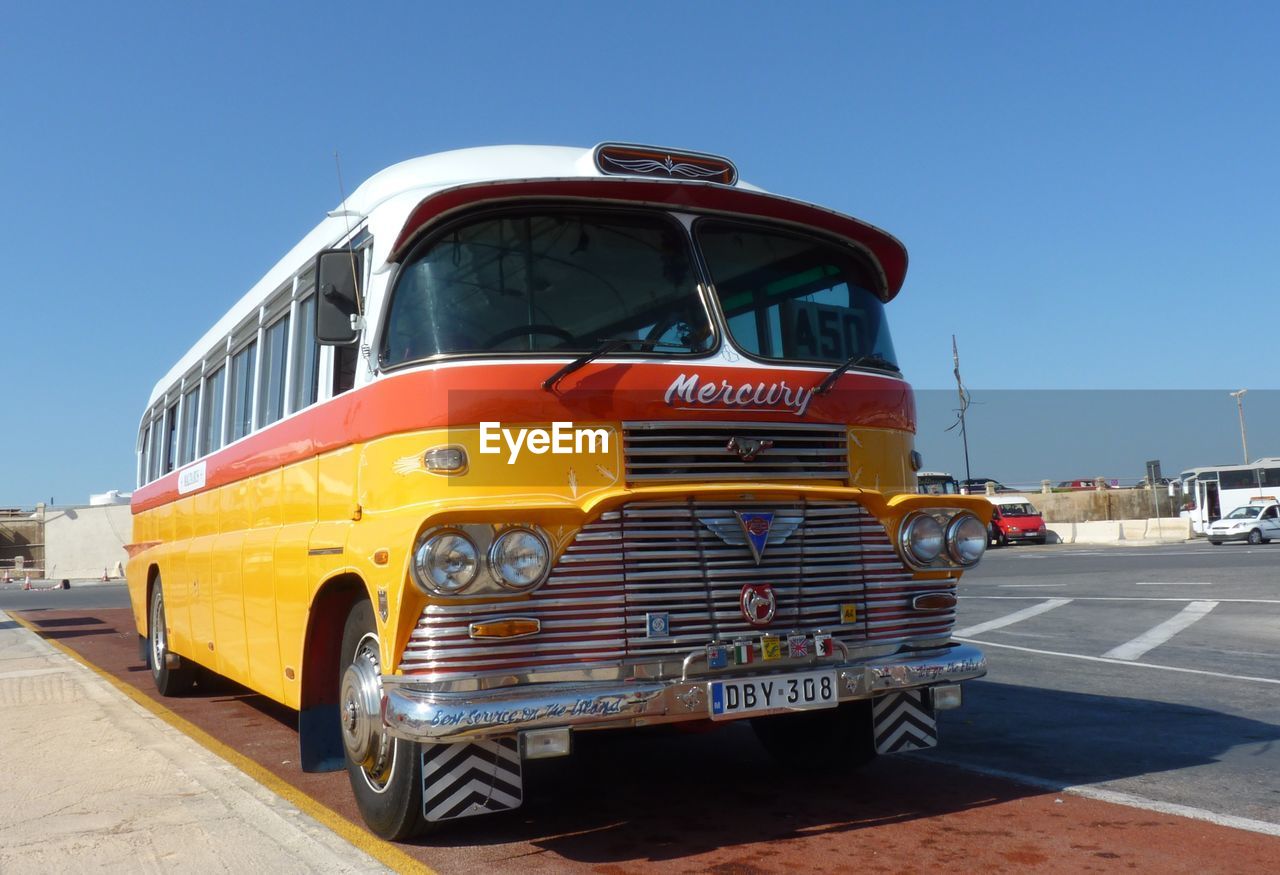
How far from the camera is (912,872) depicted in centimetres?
457

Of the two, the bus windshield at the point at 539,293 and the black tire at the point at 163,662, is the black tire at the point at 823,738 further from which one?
the black tire at the point at 163,662

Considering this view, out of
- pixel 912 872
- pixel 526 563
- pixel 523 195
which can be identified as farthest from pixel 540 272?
pixel 912 872

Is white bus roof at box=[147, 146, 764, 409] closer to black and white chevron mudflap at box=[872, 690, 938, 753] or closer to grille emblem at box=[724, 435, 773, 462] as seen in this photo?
grille emblem at box=[724, 435, 773, 462]

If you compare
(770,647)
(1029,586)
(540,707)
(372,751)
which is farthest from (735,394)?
(1029,586)

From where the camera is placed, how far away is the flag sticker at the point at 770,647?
Answer: 16.4 ft

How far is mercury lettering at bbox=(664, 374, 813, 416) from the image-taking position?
5.17 meters

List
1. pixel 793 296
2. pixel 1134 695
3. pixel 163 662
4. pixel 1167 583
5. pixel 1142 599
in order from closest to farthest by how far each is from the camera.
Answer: pixel 793 296 → pixel 1134 695 → pixel 163 662 → pixel 1142 599 → pixel 1167 583

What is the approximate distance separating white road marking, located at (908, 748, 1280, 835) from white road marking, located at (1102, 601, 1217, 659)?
5870 mm

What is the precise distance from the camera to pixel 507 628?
459 centimetres

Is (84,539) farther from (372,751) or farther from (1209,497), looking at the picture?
(372,751)

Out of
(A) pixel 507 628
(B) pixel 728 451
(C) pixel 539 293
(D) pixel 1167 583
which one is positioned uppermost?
(C) pixel 539 293

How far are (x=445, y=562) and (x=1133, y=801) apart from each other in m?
3.42

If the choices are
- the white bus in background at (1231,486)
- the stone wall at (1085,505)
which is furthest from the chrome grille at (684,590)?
the stone wall at (1085,505)

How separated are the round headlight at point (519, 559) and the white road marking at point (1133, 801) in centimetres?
294
